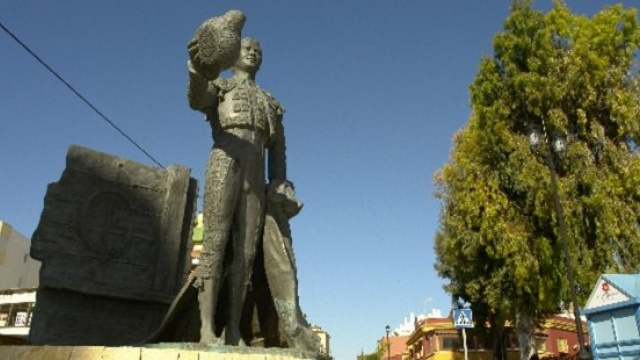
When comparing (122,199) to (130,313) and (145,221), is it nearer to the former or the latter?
(145,221)

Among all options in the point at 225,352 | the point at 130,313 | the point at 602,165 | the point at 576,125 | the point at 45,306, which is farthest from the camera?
the point at 576,125

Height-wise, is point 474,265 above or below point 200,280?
above

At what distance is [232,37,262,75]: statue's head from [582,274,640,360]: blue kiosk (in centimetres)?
985

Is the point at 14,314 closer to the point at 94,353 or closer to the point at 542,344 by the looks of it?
the point at 94,353

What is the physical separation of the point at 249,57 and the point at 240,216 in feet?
5.12

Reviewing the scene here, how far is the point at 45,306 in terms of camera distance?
4141 mm

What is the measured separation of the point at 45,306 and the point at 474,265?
59.1 feet

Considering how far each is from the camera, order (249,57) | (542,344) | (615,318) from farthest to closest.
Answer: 1. (542,344)
2. (615,318)
3. (249,57)

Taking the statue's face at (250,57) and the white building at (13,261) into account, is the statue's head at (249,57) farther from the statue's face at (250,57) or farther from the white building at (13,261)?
the white building at (13,261)

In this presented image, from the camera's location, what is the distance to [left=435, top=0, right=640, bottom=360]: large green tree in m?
17.5

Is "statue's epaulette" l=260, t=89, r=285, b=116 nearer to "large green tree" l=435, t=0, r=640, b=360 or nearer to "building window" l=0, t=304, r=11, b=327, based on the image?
"large green tree" l=435, t=0, r=640, b=360

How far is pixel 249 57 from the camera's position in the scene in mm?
5223

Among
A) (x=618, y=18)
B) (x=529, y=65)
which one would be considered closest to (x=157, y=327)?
(x=529, y=65)

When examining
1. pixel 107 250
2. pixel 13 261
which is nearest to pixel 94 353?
pixel 107 250
